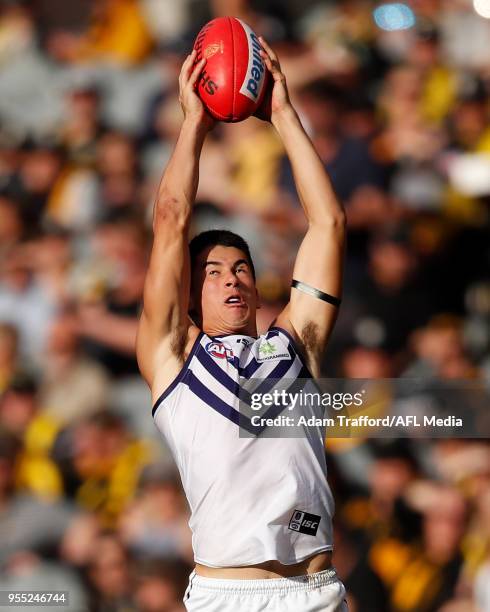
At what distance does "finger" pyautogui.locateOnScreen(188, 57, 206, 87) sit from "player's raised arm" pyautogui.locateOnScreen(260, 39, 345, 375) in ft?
1.34

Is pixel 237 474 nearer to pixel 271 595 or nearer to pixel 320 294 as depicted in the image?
pixel 271 595

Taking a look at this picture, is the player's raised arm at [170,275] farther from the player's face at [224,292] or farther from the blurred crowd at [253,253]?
the blurred crowd at [253,253]

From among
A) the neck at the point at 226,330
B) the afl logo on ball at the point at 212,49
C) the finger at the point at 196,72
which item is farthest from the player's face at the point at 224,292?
the afl logo on ball at the point at 212,49

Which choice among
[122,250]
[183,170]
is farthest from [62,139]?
[183,170]

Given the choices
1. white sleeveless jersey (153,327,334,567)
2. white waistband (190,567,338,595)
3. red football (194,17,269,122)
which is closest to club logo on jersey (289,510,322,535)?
white sleeveless jersey (153,327,334,567)

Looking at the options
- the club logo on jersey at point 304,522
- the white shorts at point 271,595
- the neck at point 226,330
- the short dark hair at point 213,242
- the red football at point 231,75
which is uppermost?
the red football at point 231,75

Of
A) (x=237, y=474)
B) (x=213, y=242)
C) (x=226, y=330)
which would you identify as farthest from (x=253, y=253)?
(x=237, y=474)

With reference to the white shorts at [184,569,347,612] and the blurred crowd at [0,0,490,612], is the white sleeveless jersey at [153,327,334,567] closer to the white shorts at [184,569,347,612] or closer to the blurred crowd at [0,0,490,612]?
the white shorts at [184,569,347,612]

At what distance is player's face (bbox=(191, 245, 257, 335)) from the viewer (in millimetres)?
3393

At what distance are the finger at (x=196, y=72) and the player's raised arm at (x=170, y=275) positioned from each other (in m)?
0.29

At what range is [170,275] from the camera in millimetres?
3188

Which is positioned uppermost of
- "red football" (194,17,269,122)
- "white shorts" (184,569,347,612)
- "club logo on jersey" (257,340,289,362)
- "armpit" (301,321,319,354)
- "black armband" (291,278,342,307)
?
"red football" (194,17,269,122)

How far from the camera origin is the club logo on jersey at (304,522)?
3025 millimetres

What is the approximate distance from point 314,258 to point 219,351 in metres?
0.52
